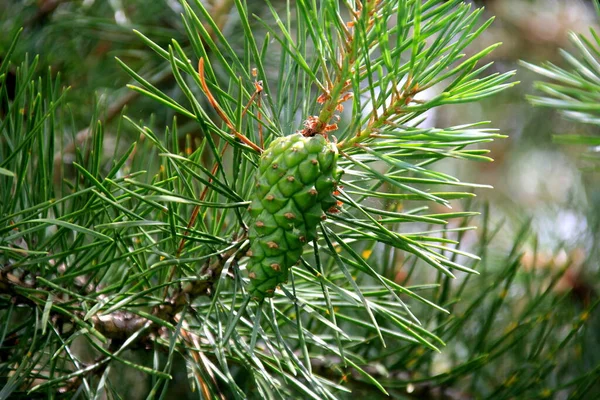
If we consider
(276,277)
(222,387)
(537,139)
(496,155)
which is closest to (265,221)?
(276,277)

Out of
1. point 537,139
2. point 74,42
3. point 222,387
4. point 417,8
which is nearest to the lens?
point 417,8

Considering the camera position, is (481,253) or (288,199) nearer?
(288,199)

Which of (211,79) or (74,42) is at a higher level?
(211,79)

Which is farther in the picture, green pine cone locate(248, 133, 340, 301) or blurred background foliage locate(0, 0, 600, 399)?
blurred background foliage locate(0, 0, 600, 399)

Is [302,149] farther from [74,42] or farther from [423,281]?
[423,281]

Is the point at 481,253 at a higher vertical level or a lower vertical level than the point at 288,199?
lower

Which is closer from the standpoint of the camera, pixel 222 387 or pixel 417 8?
pixel 417 8

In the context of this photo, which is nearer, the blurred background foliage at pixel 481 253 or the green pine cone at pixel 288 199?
the green pine cone at pixel 288 199

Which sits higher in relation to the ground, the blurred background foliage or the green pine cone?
the green pine cone
